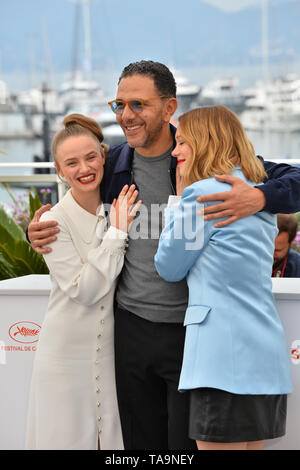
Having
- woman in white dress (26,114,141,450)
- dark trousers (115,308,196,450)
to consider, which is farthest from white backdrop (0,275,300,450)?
dark trousers (115,308,196,450)

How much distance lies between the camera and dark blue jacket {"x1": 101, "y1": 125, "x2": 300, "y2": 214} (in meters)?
1.91

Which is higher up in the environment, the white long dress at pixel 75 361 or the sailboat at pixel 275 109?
the sailboat at pixel 275 109

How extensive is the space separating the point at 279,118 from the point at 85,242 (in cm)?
2830

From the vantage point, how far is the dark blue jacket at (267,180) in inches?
75.0

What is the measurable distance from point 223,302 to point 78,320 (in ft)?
2.13

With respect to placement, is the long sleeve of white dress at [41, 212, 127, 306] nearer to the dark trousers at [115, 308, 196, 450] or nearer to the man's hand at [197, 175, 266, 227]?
the dark trousers at [115, 308, 196, 450]

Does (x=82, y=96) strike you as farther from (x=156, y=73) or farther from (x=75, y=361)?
(x=75, y=361)

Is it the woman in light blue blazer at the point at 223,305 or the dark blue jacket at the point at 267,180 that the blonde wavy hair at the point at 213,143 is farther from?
the dark blue jacket at the point at 267,180

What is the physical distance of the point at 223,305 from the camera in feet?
5.89

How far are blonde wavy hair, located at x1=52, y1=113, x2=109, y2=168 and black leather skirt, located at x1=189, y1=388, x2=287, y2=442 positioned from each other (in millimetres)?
1006

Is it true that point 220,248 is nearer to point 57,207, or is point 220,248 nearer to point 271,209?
Answer: point 271,209

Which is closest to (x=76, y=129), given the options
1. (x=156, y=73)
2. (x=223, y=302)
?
(x=156, y=73)

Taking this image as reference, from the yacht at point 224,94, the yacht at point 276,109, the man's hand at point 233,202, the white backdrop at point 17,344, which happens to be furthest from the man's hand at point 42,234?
the yacht at point 224,94

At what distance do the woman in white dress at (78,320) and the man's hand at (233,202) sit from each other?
0.38m
